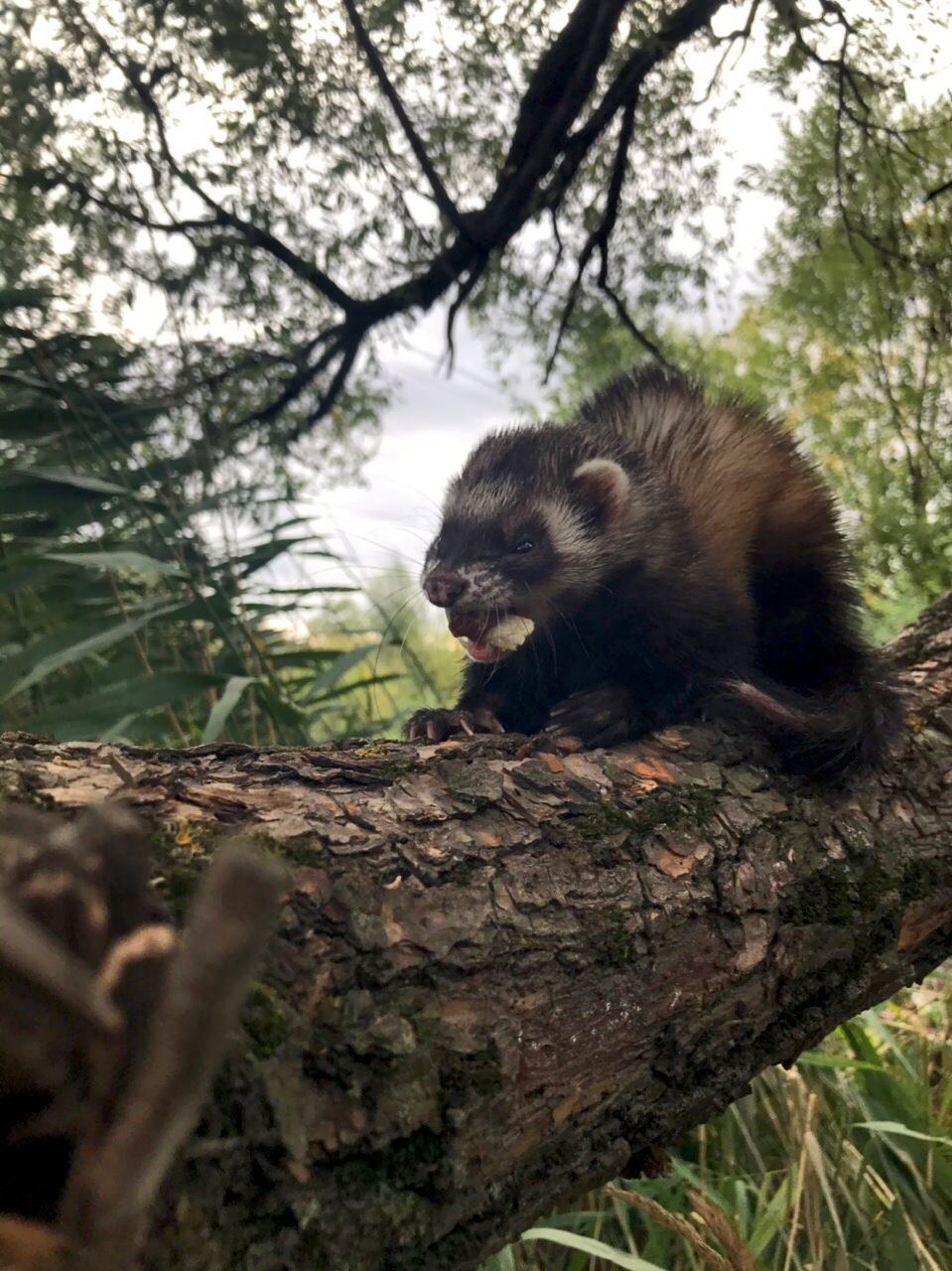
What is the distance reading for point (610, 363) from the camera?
2639 mm

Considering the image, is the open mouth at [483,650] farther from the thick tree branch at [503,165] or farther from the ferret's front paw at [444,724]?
the thick tree branch at [503,165]

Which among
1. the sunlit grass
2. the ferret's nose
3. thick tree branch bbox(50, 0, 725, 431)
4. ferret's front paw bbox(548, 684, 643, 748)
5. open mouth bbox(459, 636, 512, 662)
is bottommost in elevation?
the sunlit grass

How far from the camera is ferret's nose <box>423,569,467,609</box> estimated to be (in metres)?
1.26

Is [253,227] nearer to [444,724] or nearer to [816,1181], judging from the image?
[444,724]

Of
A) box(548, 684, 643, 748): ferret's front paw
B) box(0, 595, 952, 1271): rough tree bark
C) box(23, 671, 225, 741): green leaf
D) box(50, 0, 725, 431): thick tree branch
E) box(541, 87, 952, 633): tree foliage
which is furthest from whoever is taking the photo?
box(541, 87, 952, 633): tree foliage

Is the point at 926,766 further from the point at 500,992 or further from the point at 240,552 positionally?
the point at 240,552

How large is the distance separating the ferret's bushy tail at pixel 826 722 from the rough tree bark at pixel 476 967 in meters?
0.09

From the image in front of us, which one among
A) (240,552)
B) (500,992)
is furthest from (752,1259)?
(240,552)

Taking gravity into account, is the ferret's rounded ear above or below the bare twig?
above

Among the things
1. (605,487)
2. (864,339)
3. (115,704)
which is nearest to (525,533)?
(605,487)

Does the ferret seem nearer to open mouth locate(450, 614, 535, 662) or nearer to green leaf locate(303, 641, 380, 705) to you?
open mouth locate(450, 614, 535, 662)

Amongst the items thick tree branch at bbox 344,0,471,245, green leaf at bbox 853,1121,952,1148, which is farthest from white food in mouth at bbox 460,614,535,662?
thick tree branch at bbox 344,0,471,245

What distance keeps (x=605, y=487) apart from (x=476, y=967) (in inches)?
38.9

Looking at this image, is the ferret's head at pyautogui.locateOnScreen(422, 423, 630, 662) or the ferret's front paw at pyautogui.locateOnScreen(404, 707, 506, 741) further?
the ferret's head at pyautogui.locateOnScreen(422, 423, 630, 662)
